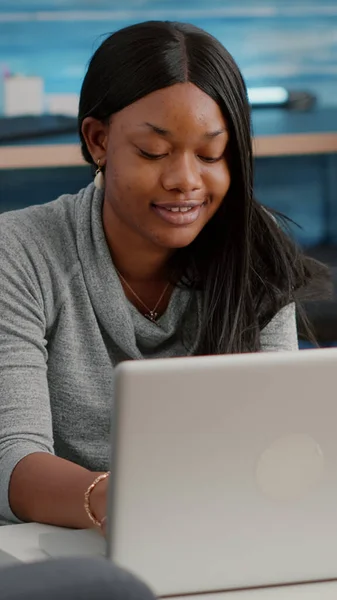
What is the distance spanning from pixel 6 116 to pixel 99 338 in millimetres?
2069

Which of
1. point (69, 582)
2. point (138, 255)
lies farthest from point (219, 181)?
point (69, 582)

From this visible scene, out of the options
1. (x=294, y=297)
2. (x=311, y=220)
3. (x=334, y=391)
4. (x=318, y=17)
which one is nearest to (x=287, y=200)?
(x=311, y=220)

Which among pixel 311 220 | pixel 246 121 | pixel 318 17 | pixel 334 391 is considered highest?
pixel 318 17

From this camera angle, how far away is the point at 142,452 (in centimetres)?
97

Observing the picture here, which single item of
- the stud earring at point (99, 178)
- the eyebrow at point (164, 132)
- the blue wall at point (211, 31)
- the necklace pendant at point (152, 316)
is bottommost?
the necklace pendant at point (152, 316)

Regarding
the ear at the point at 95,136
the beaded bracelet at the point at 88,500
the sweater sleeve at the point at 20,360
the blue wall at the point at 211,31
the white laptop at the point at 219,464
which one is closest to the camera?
the white laptop at the point at 219,464

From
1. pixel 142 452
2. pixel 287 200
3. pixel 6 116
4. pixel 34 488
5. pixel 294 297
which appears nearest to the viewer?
pixel 142 452

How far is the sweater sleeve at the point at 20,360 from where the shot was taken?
1.41 meters

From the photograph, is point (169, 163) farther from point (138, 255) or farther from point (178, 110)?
point (138, 255)

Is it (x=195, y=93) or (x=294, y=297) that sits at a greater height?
(x=195, y=93)

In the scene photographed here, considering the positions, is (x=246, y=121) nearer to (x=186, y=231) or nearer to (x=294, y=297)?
(x=186, y=231)

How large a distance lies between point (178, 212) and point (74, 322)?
0.71 ft

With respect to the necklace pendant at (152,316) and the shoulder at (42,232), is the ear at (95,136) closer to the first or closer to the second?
the shoulder at (42,232)

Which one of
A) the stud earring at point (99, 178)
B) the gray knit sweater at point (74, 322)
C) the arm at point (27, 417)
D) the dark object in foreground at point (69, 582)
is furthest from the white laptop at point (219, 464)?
the stud earring at point (99, 178)
